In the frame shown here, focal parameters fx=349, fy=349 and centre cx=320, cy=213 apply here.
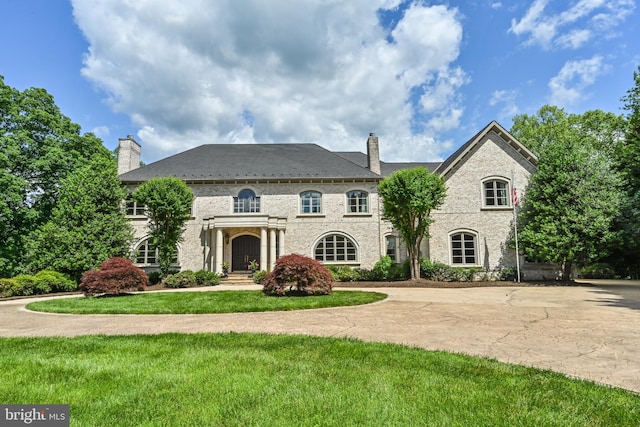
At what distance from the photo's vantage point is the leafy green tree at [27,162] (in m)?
20.6

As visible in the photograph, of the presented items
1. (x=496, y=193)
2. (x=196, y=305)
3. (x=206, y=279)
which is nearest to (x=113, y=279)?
(x=196, y=305)

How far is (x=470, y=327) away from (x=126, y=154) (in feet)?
77.5

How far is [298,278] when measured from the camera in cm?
1255

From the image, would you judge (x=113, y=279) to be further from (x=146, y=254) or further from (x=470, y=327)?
(x=470, y=327)

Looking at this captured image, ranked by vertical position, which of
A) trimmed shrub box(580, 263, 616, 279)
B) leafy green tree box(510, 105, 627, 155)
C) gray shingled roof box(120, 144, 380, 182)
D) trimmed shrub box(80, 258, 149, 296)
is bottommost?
trimmed shrub box(580, 263, 616, 279)

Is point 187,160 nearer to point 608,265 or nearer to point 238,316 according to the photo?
point 238,316

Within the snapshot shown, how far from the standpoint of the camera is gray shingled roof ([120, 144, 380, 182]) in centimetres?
2225

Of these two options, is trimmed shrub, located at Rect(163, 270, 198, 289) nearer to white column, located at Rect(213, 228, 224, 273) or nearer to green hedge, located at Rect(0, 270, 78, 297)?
white column, located at Rect(213, 228, 224, 273)

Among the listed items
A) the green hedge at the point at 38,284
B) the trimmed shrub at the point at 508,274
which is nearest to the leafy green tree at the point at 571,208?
the trimmed shrub at the point at 508,274

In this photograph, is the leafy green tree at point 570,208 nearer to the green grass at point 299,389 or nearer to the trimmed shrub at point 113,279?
the green grass at point 299,389

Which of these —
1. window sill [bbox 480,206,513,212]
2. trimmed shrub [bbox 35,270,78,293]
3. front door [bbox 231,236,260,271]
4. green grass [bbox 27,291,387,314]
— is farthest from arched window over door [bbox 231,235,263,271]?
window sill [bbox 480,206,513,212]

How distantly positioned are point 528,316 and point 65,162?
86.7ft

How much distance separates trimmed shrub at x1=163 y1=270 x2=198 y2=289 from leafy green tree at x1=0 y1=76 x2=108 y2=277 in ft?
33.1

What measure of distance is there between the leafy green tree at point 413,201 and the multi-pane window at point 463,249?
246 cm
